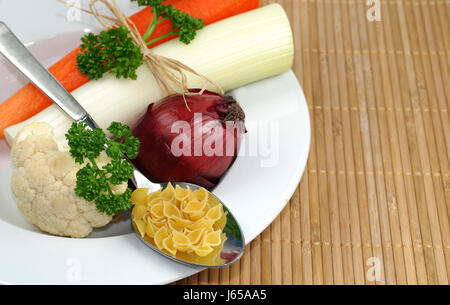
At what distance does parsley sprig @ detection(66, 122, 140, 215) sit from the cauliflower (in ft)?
0.10

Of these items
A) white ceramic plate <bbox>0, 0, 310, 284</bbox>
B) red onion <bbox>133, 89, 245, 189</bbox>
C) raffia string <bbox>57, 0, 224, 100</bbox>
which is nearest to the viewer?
white ceramic plate <bbox>0, 0, 310, 284</bbox>

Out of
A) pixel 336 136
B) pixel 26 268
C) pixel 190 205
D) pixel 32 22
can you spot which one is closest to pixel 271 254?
pixel 190 205

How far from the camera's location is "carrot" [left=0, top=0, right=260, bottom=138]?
1313 mm

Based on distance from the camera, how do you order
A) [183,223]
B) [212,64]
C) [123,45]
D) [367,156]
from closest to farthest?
1. [183,223]
2. [123,45]
3. [212,64]
4. [367,156]

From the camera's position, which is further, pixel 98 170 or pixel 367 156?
pixel 367 156

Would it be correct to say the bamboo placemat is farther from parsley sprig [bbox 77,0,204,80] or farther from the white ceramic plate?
parsley sprig [bbox 77,0,204,80]

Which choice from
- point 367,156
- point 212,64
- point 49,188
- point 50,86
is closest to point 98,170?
point 49,188

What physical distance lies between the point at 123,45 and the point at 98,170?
13.2 inches

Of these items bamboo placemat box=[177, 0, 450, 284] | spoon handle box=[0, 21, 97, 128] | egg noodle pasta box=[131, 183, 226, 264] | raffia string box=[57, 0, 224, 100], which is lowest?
bamboo placemat box=[177, 0, 450, 284]

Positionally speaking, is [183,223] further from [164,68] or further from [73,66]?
[73,66]

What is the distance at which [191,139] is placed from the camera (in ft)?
3.88

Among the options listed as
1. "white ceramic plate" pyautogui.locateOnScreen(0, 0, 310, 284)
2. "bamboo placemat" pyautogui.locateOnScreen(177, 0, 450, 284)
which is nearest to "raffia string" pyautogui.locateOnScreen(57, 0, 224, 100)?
"white ceramic plate" pyautogui.locateOnScreen(0, 0, 310, 284)

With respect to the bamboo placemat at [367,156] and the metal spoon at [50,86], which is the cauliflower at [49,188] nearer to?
the metal spoon at [50,86]

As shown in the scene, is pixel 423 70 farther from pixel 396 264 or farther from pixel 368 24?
pixel 396 264
